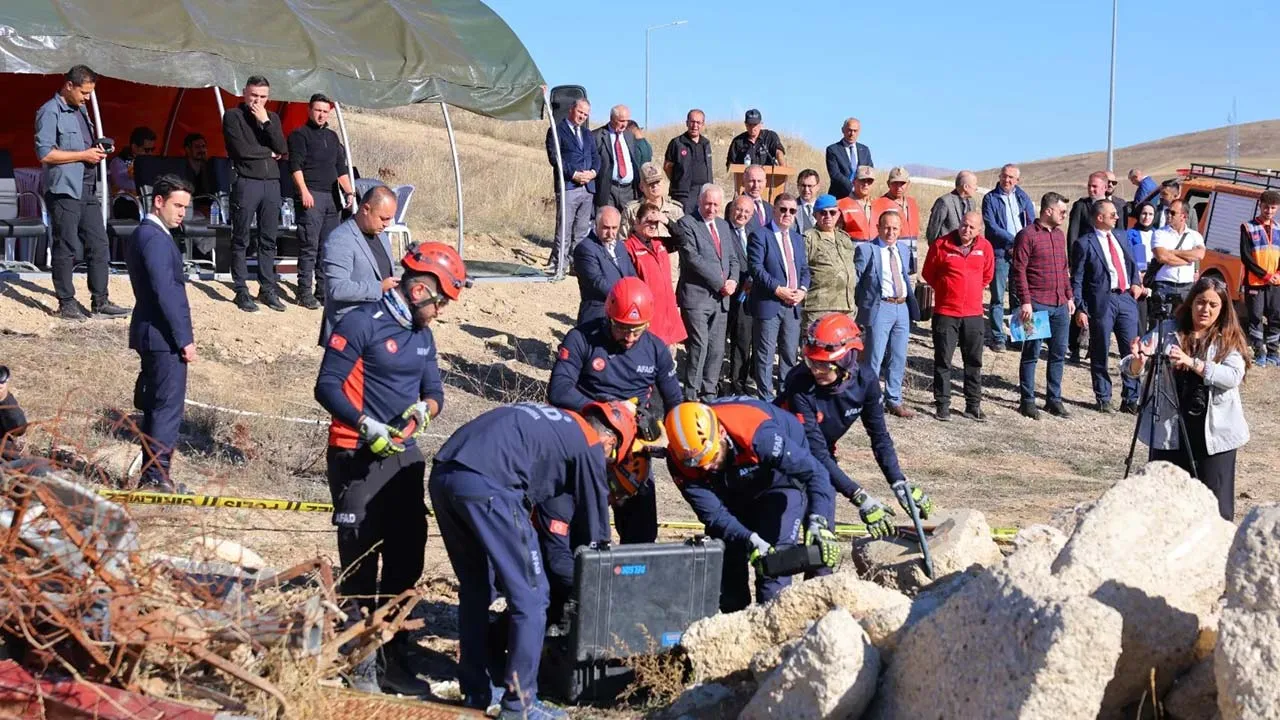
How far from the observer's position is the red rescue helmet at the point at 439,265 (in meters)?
6.94

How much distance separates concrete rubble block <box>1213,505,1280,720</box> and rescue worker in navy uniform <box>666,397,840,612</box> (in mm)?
2402

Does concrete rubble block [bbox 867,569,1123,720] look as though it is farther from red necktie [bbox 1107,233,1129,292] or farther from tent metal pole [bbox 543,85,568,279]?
tent metal pole [bbox 543,85,568,279]

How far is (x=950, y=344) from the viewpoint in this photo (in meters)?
14.1

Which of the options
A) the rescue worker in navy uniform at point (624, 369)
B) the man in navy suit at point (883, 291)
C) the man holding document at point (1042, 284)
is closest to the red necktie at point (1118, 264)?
the man holding document at point (1042, 284)

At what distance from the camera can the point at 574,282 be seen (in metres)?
18.2

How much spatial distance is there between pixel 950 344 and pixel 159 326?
7.88 metres

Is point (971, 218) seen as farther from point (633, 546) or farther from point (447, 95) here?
point (633, 546)

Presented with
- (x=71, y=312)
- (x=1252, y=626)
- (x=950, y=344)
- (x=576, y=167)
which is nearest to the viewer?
(x=1252, y=626)

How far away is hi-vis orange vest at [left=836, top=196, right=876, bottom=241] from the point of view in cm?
1454

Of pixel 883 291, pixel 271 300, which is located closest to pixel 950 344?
pixel 883 291

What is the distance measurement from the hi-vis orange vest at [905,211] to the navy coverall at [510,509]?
28.8 feet

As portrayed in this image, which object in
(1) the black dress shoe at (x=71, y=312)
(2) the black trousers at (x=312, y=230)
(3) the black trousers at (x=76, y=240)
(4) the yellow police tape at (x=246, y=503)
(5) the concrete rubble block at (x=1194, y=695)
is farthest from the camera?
(2) the black trousers at (x=312, y=230)

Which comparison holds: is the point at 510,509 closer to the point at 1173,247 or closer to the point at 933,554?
the point at 933,554

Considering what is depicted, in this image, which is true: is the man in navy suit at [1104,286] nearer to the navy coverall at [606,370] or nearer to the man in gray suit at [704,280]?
the man in gray suit at [704,280]
